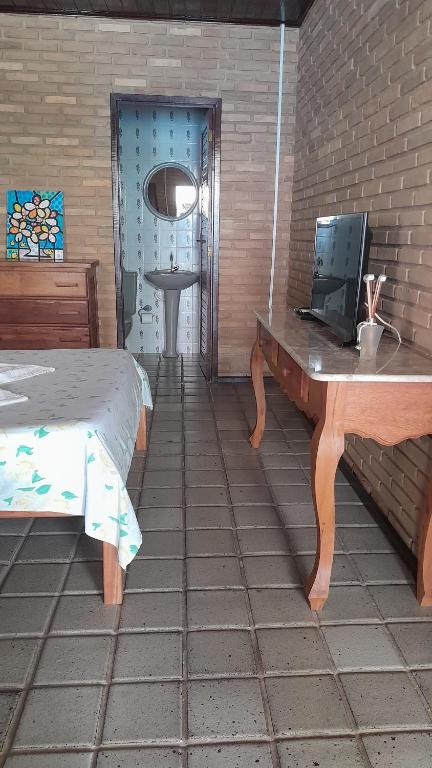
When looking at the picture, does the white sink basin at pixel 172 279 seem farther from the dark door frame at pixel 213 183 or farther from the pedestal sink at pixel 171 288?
the dark door frame at pixel 213 183

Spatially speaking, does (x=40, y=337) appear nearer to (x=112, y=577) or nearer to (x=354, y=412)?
(x=112, y=577)

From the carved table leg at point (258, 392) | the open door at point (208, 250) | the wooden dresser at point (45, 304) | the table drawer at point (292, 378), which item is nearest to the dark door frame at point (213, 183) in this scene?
the open door at point (208, 250)

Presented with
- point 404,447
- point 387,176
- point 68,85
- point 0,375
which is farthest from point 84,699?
point 68,85

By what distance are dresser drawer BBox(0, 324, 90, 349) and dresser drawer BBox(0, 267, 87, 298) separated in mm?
292

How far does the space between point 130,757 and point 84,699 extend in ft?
0.85

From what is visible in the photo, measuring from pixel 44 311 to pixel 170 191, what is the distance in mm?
2280

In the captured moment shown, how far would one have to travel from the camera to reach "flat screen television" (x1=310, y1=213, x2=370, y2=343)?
8.27 feet

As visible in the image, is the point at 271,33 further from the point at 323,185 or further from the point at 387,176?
the point at 387,176

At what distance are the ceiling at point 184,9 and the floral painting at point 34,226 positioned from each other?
57.0 inches

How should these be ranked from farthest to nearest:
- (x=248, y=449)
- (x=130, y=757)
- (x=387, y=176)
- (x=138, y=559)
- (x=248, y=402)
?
(x=248, y=402) < (x=248, y=449) < (x=387, y=176) < (x=138, y=559) < (x=130, y=757)

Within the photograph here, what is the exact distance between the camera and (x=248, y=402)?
4762 millimetres

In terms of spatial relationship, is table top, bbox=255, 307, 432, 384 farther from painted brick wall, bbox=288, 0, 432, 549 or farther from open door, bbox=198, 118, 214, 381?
open door, bbox=198, 118, 214, 381

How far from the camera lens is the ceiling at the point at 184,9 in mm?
4491

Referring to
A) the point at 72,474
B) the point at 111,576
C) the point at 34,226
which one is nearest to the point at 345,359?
the point at 72,474
